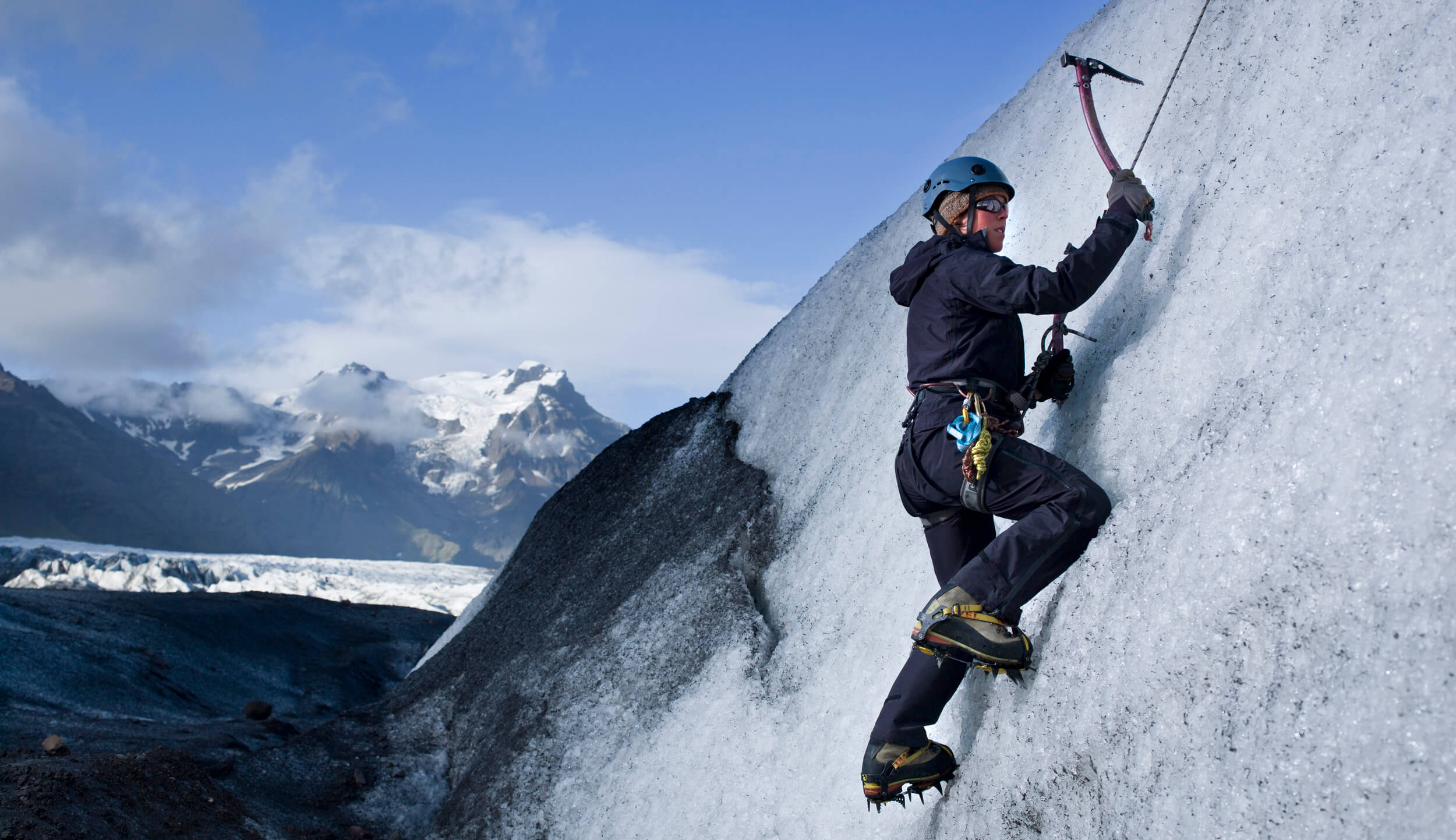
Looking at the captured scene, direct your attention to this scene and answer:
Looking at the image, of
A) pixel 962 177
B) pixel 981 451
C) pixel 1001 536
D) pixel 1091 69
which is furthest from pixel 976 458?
pixel 1091 69

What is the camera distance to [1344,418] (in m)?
4.31

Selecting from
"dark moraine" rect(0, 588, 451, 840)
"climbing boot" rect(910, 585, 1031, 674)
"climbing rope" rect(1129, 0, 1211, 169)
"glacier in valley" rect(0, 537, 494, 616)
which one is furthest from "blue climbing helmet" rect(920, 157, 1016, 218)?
"glacier in valley" rect(0, 537, 494, 616)

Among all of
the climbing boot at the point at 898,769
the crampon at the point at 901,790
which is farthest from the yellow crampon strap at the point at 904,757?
the crampon at the point at 901,790

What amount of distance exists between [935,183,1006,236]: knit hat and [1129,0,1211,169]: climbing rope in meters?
1.50

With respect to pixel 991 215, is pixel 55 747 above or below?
below

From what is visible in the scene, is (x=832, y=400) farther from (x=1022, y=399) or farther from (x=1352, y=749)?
(x=1352, y=749)

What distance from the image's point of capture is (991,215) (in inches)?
251

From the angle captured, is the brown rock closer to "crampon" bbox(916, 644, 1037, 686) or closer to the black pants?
the black pants

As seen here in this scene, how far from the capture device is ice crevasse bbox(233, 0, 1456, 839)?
3.91m

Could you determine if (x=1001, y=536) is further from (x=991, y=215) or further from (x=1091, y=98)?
(x=1091, y=98)

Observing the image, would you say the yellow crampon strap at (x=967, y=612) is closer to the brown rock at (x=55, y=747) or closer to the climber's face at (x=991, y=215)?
the climber's face at (x=991, y=215)

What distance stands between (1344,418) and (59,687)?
20233 mm

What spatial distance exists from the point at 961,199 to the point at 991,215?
24 centimetres

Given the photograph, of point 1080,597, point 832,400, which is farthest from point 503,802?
point 1080,597
